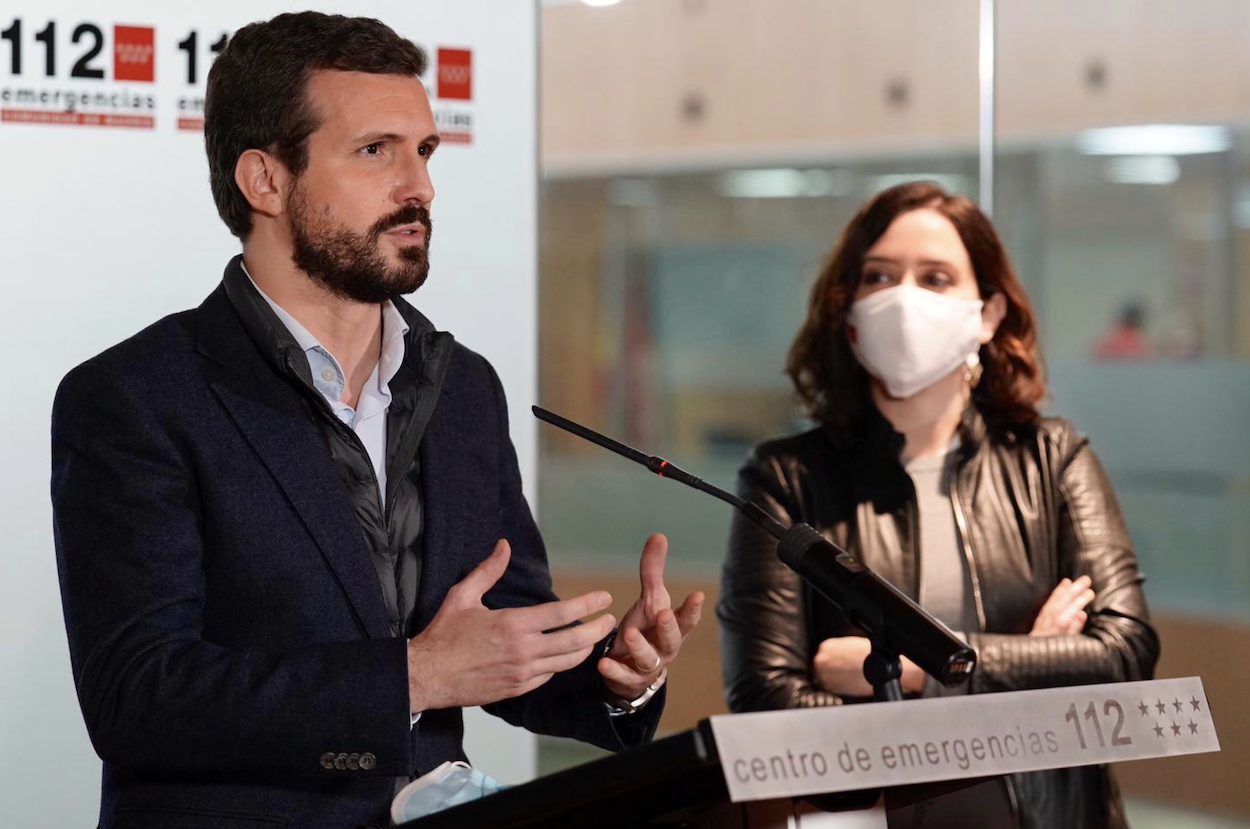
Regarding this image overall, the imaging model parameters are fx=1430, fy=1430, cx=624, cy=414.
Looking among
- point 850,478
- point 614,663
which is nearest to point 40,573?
point 614,663

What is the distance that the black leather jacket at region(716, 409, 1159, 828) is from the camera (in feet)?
8.41

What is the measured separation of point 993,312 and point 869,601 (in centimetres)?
154

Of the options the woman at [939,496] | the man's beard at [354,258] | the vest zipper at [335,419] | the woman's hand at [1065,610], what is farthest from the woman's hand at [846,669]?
A: the man's beard at [354,258]

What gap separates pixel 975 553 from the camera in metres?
2.64

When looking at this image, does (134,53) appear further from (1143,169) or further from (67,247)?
(1143,169)

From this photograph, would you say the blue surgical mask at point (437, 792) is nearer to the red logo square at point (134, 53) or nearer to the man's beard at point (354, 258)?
the man's beard at point (354, 258)

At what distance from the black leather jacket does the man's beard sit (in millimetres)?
937

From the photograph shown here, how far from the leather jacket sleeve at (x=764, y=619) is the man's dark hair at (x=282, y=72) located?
107 centimetres

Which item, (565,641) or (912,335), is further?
(912,335)

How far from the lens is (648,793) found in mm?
1172

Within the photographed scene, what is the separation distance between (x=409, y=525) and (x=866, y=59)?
2915 mm

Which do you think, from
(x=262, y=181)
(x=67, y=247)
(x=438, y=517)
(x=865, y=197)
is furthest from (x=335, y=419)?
(x=865, y=197)

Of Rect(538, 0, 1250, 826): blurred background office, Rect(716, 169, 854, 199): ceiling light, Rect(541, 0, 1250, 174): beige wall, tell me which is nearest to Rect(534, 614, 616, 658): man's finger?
Rect(538, 0, 1250, 826): blurred background office

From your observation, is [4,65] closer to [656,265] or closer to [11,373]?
[11,373]
